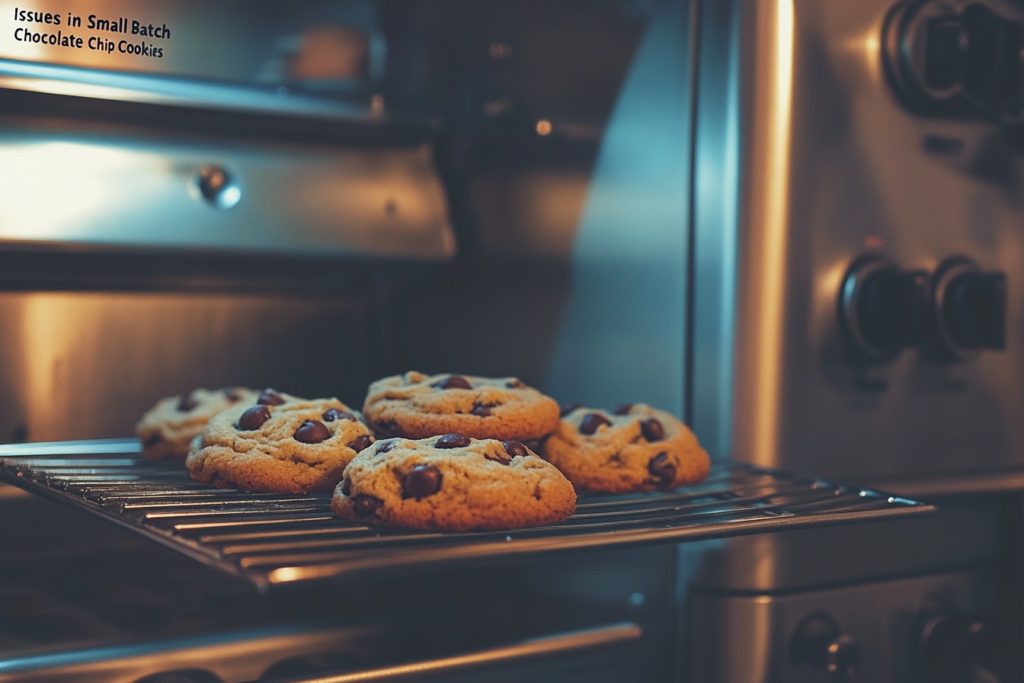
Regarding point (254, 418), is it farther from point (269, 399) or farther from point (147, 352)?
point (147, 352)

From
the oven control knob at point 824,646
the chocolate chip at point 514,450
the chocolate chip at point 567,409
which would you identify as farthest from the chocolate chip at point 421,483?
the oven control knob at point 824,646

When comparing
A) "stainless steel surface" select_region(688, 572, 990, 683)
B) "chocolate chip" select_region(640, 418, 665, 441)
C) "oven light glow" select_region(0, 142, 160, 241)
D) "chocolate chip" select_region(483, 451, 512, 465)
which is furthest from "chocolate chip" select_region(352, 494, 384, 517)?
"oven light glow" select_region(0, 142, 160, 241)

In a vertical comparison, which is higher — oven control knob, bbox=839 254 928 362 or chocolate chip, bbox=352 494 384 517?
oven control knob, bbox=839 254 928 362

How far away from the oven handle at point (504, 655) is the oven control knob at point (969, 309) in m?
0.48

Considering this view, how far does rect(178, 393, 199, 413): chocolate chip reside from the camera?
1096 millimetres

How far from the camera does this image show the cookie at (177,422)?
1.05 meters

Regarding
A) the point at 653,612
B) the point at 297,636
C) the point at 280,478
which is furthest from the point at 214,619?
the point at 653,612

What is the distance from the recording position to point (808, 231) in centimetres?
104

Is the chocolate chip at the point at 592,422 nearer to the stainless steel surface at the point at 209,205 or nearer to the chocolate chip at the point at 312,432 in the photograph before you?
the chocolate chip at the point at 312,432

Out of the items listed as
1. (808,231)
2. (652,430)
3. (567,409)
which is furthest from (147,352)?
(808,231)

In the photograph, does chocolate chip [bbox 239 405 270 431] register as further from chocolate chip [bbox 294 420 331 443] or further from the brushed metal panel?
the brushed metal panel

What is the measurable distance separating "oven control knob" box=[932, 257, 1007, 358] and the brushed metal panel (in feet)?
2.39

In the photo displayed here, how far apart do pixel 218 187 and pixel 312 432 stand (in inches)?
16.7

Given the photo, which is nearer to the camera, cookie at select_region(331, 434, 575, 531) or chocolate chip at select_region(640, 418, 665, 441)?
cookie at select_region(331, 434, 575, 531)
